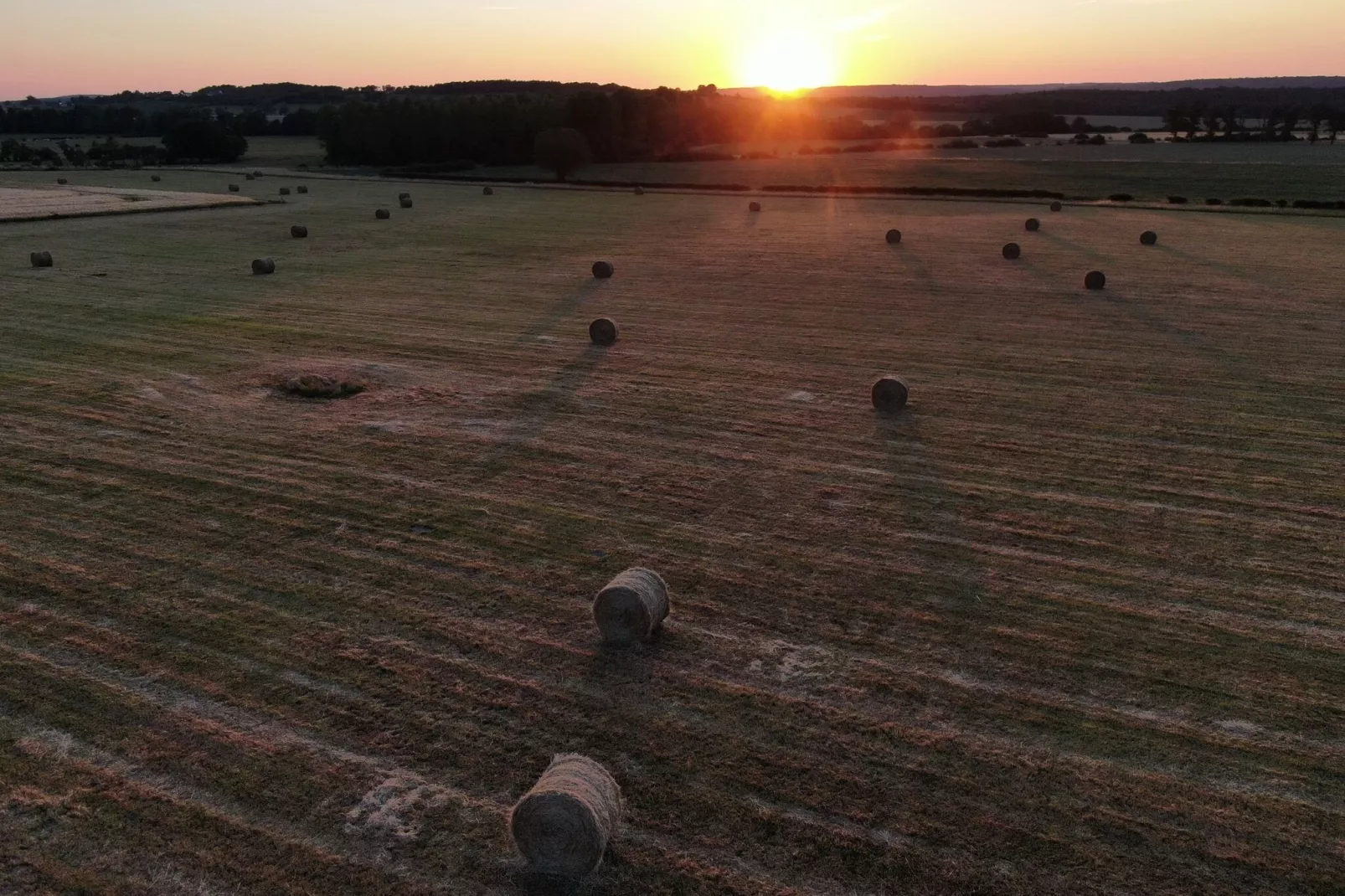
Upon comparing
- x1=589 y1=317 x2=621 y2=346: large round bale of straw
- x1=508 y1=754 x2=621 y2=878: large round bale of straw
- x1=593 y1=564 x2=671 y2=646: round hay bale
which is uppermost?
x1=589 y1=317 x2=621 y2=346: large round bale of straw

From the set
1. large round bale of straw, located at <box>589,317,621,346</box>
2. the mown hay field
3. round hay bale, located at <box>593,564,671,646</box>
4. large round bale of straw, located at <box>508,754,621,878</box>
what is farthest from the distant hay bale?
large round bale of straw, located at <box>508,754,621,878</box>

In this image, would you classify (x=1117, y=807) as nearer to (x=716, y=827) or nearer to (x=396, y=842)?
(x=716, y=827)

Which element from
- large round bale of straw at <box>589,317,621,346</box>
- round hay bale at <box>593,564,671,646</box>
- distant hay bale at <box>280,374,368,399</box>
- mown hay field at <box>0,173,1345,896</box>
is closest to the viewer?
mown hay field at <box>0,173,1345,896</box>

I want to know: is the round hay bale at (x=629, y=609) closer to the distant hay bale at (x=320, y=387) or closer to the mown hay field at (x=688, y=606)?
the mown hay field at (x=688, y=606)

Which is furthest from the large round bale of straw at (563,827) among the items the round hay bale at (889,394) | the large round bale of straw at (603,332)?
the large round bale of straw at (603,332)

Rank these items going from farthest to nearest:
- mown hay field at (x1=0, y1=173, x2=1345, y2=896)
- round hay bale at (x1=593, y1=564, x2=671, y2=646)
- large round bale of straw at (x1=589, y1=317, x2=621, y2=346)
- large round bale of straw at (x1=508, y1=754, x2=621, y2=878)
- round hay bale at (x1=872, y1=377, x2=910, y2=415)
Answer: large round bale of straw at (x1=589, y1=317, x2=621, y2=346) < round hay bale at (x1=872, y1=377, x2=910, y2=415) < round hay bale at (x1=593, y1=564, x2=671, y2=646) < mown hay field at (x1=0, y1=173, x2=1345, y2=896) < large round bale of straw at (x1=508, y1=754, x2=621, y2=878)

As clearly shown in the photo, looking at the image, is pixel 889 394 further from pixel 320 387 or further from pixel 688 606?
pixel 320 387

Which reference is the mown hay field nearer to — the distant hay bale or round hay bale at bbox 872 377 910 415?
round hay bale at bbox 872 377 910 415

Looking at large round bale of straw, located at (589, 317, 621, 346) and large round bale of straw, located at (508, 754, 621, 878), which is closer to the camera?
large round bale of straw, located at (508, 754, 621, 878)
